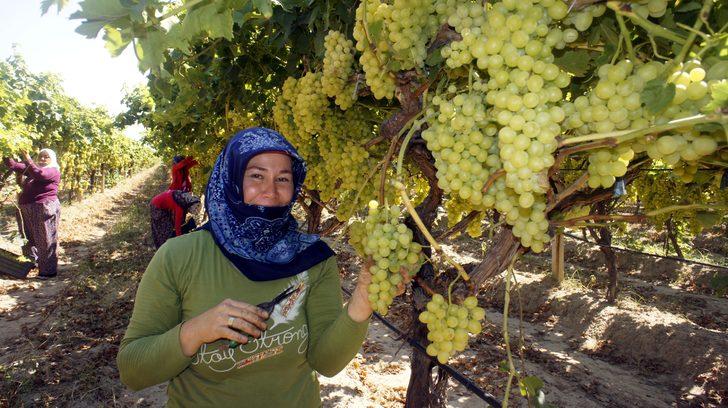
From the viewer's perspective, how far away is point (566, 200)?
4.61 feet

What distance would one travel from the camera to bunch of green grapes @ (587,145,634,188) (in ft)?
2.65

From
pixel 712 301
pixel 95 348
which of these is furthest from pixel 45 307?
pixel 712 301

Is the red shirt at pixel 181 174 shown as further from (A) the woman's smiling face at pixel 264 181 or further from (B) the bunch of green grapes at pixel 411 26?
(B) the bunch of green grapes at pixel 411 26

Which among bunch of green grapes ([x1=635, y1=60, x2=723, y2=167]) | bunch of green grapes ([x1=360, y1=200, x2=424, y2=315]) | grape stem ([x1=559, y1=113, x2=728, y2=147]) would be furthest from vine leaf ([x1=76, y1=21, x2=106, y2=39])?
bunch of green grapes ([x1=635, y1=60, x2=723, y2=167])

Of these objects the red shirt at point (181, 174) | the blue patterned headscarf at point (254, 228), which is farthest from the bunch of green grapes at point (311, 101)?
the red shirt at point (181, 174)

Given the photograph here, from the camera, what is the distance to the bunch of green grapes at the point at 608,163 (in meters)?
0.81

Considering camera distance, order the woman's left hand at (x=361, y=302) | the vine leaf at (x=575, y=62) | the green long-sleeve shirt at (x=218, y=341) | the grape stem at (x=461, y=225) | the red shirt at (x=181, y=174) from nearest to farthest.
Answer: the vine leaf at (x=575, y=62)
the woman's left hand at (x=361, y=302)
the green long-sleeve shirt at (x=218, y=341)
the grape stem at (x=461, y=225)
the red shirt at (x=181, y=174)

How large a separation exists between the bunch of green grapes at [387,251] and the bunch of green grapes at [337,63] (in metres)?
0.75

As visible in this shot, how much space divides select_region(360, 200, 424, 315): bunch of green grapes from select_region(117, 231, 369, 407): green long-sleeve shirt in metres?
0.50

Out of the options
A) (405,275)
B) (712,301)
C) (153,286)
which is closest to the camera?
(405,275)

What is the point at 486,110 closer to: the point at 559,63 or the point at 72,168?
the point at 559,63

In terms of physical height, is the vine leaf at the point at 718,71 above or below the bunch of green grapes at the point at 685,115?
above

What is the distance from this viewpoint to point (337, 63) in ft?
5.54

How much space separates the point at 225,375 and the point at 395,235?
1000 millimetres
